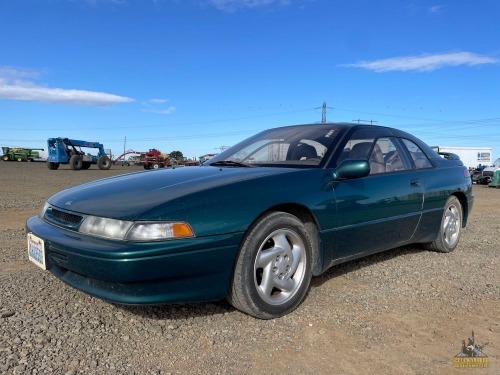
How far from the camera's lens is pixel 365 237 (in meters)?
3.44

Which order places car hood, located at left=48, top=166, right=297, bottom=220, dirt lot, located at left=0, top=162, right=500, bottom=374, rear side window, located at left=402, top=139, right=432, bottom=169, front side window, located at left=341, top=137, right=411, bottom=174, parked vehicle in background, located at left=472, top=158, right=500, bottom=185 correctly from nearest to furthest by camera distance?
1. dirt lot, located at left=0, top=162, right=500, bottom=374
2. car hood, located at left=48, top=166, right=297, bottom=220
3. front side window, located at left=341, top=137, right=411, bottom=174
4. rear side window, located at left=402, top=139, right=432, bottom=169
5. parked vehicle in background, located at left=472, top=158, right=500, bottom=185

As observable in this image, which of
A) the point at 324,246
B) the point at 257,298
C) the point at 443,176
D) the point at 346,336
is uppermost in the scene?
the point at 443,176

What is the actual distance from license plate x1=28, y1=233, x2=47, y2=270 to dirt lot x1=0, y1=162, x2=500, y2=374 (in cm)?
32

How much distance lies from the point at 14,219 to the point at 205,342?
208 inches

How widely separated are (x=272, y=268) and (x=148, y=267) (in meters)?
0.87

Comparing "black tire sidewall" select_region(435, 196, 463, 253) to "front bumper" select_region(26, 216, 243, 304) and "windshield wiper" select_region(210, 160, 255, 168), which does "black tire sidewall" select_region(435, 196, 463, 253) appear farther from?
"front bumper" select_region(26, 216, 243, 304)

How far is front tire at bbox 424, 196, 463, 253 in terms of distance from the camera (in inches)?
180

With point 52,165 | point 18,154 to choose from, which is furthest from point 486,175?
point 18,154

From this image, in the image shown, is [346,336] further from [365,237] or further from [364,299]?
[365,237]

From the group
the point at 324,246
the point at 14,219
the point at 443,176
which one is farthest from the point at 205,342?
the point at 14,219

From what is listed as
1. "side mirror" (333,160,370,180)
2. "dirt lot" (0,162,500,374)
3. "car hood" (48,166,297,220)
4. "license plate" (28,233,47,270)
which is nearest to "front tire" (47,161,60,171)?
→ "dirt lot" (0,162,500,374)

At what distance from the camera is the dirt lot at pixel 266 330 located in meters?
2.23
